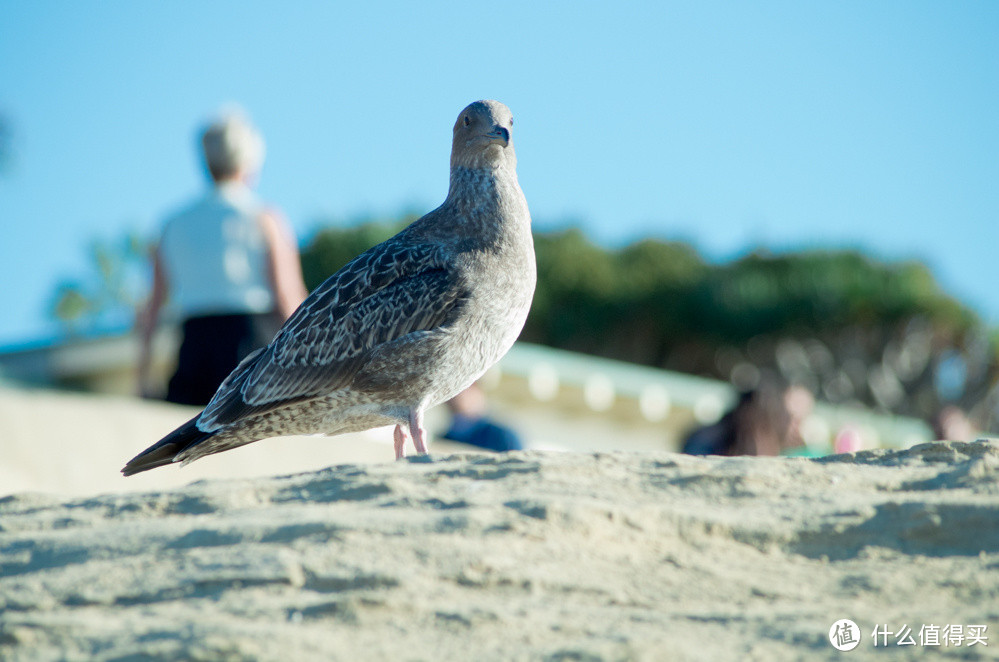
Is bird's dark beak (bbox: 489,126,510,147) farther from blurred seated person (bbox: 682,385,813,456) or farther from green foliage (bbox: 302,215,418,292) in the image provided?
green foliage (bbox: 302,215,418,292)

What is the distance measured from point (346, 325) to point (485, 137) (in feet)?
3.83

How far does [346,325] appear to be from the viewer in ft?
18.1

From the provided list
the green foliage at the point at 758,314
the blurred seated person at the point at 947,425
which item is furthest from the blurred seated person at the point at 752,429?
the green foliage at the point at 758,314

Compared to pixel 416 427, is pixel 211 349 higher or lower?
higher

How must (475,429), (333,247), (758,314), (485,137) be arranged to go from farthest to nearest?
1. (333,247)
2. (758,314)
3. (475,429)
4. (485,137)

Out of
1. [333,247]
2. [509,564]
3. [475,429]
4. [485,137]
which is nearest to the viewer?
[509,564]

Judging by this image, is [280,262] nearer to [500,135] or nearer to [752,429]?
[500,135]

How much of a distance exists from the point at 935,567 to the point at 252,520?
2000mm

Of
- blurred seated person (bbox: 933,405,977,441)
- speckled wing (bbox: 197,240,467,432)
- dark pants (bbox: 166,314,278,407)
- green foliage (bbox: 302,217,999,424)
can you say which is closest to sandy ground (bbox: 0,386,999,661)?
speckled wing (bbox: 197,240,467,432)

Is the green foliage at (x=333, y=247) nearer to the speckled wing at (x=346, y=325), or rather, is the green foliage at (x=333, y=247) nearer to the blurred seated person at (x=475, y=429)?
the blurred seated person at (x=475, y=429)

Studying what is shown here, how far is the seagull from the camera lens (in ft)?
17.0

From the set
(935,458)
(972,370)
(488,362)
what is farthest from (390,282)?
(972,370)

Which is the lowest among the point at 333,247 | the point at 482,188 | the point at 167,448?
the point at 167,448

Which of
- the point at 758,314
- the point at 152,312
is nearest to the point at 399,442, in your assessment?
the point at 152,312
